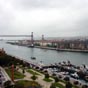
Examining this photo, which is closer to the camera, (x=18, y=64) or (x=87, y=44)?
(x=18, y=64)

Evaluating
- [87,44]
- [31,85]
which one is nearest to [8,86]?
[31,85]

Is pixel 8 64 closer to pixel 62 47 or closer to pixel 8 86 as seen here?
pixel 8 86

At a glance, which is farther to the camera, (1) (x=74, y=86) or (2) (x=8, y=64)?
(2) (x=8, y=64)

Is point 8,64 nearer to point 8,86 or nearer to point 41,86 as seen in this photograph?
point 41,86

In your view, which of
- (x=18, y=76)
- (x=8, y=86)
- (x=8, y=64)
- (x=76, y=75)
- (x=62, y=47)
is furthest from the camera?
(x=62, y=47)

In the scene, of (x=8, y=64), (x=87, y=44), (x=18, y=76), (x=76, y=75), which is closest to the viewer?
(x=18, y=76)

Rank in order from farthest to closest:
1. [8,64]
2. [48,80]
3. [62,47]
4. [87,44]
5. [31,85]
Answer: [62,47]
[87,44]
[8,64]
[48,80]
[31,85]

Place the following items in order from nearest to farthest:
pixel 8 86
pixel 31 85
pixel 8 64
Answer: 1. pixel 8 86
2. pixel 31 85
3. pixel 8 64

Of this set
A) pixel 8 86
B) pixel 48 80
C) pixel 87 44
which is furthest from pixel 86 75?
pixel 87 44
